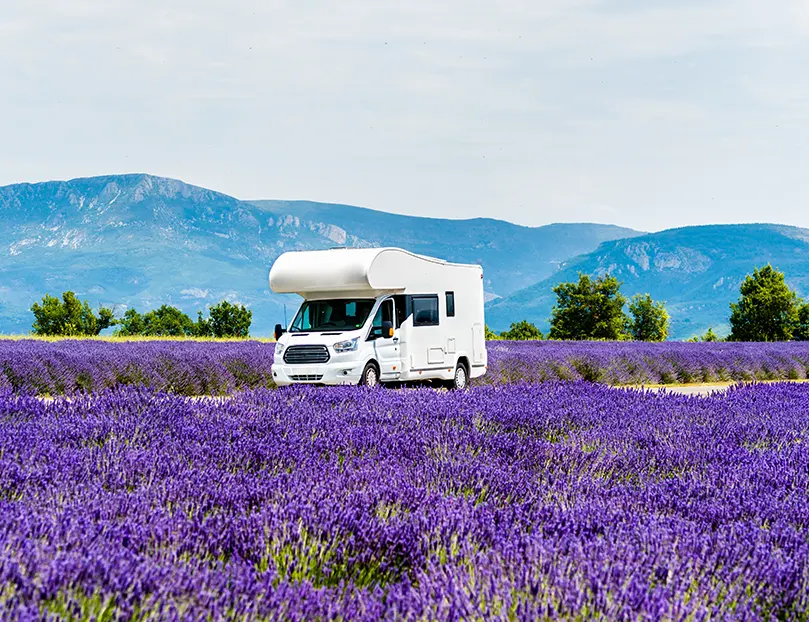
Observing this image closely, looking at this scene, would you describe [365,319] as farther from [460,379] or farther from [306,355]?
[460,379]

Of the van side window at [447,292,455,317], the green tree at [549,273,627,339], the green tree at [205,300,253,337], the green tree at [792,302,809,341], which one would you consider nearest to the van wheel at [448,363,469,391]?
the van side window at [447,292,455,317]

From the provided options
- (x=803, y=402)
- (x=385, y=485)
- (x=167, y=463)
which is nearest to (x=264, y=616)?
(x=385, y=485)

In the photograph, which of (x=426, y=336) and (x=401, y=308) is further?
(x=426, y=336)

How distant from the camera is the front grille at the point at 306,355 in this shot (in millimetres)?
13445

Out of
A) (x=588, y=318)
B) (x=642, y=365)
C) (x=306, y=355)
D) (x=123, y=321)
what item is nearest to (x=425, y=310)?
(x=306, y=355)

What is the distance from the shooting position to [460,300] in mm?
16141

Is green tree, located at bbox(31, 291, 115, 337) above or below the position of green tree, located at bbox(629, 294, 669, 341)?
above

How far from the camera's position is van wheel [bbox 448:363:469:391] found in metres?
15.8

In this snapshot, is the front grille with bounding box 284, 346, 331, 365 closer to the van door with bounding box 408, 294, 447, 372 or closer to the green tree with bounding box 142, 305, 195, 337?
the van door with bounding box 408, 294, 447, 372

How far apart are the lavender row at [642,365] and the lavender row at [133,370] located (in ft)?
16.4

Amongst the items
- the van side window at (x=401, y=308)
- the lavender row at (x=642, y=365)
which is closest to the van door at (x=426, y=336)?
the van side window at (x=401, y=308)

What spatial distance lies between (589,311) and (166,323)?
25.6m

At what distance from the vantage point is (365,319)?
45.6 ft

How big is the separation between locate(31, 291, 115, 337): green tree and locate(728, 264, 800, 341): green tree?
3185cm
